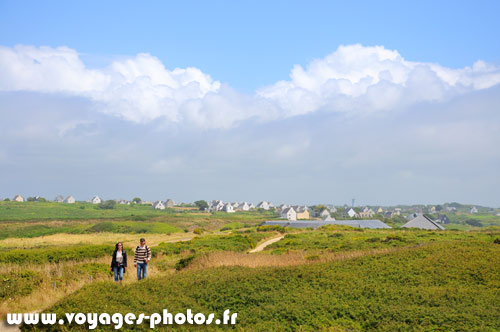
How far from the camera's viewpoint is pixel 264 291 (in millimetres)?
14188

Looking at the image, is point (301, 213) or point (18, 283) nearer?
point (18, 283)

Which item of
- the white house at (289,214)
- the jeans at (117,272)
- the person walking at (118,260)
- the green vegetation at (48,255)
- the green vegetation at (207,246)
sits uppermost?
the person walking at (118,260)

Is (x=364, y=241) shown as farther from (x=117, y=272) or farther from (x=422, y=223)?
(x=422, y=223)

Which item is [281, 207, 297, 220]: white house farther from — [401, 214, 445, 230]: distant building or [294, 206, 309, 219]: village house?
[401, 214, 445, 230]: distant building

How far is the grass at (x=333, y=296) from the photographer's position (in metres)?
11.3

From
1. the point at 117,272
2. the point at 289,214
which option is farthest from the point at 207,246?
the point at 289,214

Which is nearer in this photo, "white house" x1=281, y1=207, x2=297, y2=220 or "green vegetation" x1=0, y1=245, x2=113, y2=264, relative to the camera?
"green vegetation" x1=0, y1=245, x2=113, y2=264

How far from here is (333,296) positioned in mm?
13625

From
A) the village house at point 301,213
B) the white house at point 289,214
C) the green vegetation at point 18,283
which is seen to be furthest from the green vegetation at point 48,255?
the village house at point 301,213

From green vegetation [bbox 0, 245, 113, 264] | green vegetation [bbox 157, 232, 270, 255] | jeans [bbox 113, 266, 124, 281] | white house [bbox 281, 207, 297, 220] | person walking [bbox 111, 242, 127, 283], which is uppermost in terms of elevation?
person walking [bbox 111, 242, 127, 283]

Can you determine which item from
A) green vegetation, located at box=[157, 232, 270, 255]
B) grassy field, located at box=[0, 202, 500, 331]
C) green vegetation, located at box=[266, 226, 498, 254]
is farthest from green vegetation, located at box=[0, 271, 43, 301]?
green vegetation, located at box=[266, 226, 498, 254]

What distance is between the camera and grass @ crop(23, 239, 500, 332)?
11.3m

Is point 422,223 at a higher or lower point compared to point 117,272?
lower

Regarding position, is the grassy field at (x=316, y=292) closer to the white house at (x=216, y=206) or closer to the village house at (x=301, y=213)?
the village house at (x=301, y=213)
